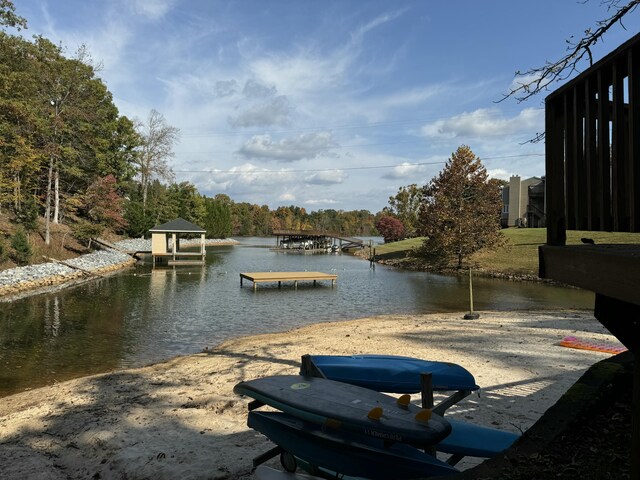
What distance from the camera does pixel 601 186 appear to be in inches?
85.9

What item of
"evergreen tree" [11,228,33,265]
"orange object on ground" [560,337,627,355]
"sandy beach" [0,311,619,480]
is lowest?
"sandy beach" [0,311,619,480]

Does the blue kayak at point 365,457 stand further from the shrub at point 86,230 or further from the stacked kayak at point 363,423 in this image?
the shrub at point 86,230

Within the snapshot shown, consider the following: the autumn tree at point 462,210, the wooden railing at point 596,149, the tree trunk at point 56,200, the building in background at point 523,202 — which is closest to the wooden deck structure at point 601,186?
the wooden railing at point 596,149

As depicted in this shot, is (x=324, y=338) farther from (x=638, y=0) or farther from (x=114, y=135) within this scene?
(x=114, y=135)

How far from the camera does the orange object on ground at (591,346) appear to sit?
8797mm

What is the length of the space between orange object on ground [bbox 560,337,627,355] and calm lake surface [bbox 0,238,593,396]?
321 inches

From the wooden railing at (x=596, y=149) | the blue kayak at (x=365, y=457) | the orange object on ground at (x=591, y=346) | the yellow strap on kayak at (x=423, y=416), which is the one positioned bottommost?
the orange object on ground at (x=591, y=346)

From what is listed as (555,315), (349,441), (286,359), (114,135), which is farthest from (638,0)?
(114,135)

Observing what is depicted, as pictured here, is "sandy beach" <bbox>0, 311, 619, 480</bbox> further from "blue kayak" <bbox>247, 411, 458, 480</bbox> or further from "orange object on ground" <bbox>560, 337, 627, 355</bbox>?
"blue kayak" <bbox>247, 411, 458, 480</bbox>

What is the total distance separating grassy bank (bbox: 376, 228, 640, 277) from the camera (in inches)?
1244

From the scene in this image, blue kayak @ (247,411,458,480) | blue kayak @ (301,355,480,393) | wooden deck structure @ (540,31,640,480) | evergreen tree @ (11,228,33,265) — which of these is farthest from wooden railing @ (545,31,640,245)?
evergreen tree @ (11,228,33,265)

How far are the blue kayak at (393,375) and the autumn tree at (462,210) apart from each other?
3248cm

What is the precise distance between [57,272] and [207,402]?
22.4 m

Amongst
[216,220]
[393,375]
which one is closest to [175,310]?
[393,375]
